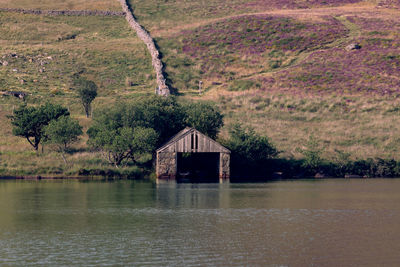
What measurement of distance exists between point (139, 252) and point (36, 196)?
71.9ft

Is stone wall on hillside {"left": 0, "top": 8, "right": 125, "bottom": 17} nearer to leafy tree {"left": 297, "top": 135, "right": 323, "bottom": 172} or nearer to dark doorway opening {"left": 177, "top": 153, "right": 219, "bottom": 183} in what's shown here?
dark doorway opening {"left": 177, "top": 153, "right": 219, "bottom": 183}

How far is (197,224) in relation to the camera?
3550 cm

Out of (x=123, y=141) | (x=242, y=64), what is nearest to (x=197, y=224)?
(x=123, y=141)

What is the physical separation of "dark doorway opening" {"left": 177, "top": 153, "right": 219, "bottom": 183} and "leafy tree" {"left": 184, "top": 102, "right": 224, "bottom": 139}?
2.50 metres

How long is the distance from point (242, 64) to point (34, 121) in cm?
5103

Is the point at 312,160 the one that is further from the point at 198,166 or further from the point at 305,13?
the point at 305,13

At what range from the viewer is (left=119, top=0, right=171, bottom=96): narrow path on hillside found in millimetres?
91762

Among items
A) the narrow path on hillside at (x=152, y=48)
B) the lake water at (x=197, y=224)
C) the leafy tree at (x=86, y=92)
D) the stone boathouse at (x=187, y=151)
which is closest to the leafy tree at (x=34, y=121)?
the lake water at (x=197, y=224)

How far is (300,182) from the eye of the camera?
59.6m

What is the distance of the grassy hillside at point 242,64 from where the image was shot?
78562 mm

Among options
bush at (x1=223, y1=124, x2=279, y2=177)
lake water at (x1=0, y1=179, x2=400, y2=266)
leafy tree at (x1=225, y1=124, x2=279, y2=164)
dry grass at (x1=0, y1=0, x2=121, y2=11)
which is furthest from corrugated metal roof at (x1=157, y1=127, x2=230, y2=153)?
dry grass at (x1=0, y1=0, x2=121, y2=11)

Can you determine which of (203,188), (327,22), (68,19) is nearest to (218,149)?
(203,188)

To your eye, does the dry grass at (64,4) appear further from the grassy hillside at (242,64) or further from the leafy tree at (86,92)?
the leafy tree at (86,92)

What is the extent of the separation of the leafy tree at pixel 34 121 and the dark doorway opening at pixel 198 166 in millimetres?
15027
